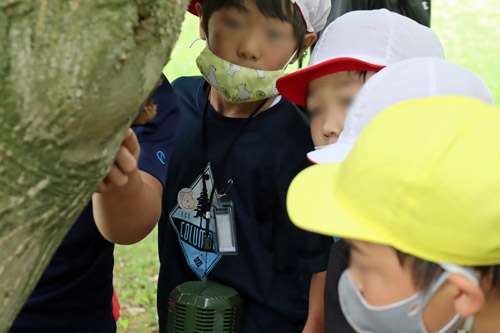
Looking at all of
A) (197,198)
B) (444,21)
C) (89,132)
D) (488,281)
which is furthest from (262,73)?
(444,21)

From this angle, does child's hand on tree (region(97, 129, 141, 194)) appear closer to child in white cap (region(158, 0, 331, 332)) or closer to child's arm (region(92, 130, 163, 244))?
child's arm (region(92, 130, 163, 244))

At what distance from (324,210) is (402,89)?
1.76ft

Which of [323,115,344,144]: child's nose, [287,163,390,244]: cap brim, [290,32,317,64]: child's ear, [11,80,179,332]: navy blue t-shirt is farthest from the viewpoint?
[290,32,317,64]: child's ear

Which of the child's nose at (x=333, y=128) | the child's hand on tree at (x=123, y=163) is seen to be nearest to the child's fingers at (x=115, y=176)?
the child's hand on tree at (x=123, y=163)

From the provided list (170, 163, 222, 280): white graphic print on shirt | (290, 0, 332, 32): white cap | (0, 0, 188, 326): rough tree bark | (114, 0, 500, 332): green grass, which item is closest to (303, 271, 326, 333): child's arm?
(170, 163, 222, 280): white graphic print on shirt

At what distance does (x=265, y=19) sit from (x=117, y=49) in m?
1.33

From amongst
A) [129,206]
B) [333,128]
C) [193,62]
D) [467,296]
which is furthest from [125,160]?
[193,62]

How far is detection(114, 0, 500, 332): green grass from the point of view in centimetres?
493

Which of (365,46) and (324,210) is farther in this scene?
(365,46)

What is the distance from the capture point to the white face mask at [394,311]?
1415 millimetres

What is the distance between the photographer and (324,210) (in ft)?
4.75

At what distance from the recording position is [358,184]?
54.9 inches

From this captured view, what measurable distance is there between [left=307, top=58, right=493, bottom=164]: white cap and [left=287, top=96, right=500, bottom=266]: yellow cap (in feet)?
1.18

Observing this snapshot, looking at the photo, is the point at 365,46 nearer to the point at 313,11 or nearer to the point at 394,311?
the point at 313,11
